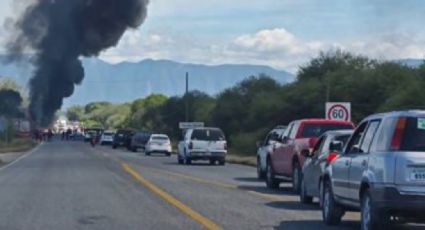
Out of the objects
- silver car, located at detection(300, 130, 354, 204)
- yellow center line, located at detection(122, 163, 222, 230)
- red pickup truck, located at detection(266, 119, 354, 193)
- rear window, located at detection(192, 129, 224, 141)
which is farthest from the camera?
rear window, located at detection(192, 129, 224, 141)

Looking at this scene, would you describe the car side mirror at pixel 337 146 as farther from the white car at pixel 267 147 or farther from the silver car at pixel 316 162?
the white car at pixel 267 147

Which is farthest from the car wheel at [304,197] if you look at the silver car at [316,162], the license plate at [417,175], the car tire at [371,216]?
the license plate at [417,175]

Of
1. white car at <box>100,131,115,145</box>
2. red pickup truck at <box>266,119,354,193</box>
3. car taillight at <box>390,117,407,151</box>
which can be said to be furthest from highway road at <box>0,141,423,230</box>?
white car at <box>100,131,115,145</box>

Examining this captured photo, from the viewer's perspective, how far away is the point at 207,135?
5025cm

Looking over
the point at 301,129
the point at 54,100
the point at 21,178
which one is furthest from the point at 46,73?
the point at 301,129

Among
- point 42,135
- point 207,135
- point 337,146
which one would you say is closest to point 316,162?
point 337,146

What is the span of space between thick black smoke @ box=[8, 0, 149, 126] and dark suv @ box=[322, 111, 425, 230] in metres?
75.2

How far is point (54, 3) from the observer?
9500 centimetres

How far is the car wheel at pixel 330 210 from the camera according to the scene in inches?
704

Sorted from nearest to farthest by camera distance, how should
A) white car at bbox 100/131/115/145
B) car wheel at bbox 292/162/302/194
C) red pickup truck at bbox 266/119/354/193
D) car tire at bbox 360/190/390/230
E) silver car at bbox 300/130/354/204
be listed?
car tire at bbox 360/190/390/230
silver car at bbox 300/130/354/204
car wheel at bbox 292/162/302/194
red pickup truck at bbox 266/119/354/193
white car at bbox 100/131/115/145

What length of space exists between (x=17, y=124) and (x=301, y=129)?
99.7m

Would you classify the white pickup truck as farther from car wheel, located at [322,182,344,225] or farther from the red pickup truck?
car wheel, located at [322,182,344,225]

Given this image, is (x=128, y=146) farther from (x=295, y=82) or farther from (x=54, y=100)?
(x=54, y=100)

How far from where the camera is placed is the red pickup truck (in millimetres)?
26203
